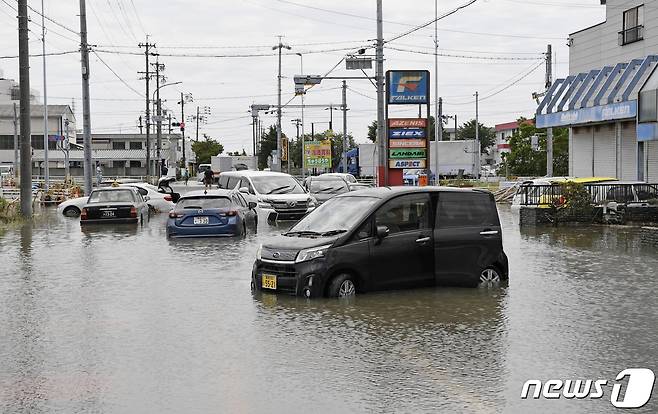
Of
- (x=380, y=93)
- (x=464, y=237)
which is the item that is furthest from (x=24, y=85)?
(x=464, y=237)

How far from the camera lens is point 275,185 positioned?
Answer: 30.2m

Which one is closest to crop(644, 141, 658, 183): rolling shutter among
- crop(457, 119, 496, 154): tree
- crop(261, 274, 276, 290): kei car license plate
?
crop(261, 274, 276, 290): kei car license plate

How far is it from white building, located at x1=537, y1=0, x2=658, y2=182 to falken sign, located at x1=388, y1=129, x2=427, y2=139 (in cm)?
580

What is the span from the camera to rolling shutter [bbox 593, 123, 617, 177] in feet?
127

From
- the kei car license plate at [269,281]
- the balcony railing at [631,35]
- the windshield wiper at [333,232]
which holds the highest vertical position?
the balcony railing at [631,35]

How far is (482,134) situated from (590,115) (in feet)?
375

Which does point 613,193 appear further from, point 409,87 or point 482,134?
point 482,134

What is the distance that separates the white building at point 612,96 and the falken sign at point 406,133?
5796mm

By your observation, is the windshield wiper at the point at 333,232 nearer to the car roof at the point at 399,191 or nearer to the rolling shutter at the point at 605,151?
the car roof at the point at 399,191

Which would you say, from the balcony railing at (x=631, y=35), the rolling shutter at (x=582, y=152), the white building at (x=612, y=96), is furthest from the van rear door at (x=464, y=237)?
the rolling shutter at (x=582, y=152)

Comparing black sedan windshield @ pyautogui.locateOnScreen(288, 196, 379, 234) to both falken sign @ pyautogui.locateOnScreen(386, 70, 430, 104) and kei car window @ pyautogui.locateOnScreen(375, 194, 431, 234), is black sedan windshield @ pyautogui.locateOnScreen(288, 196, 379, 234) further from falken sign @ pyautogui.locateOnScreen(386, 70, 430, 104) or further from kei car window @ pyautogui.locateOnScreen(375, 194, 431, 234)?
falken sign @ pyautogui.locateOnScreen(386, 70, 430, 104)

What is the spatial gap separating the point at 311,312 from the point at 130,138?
12386 centimetres

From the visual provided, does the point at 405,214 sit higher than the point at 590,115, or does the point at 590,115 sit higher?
the point at 590,115

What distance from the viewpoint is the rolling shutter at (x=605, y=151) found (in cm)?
3862
